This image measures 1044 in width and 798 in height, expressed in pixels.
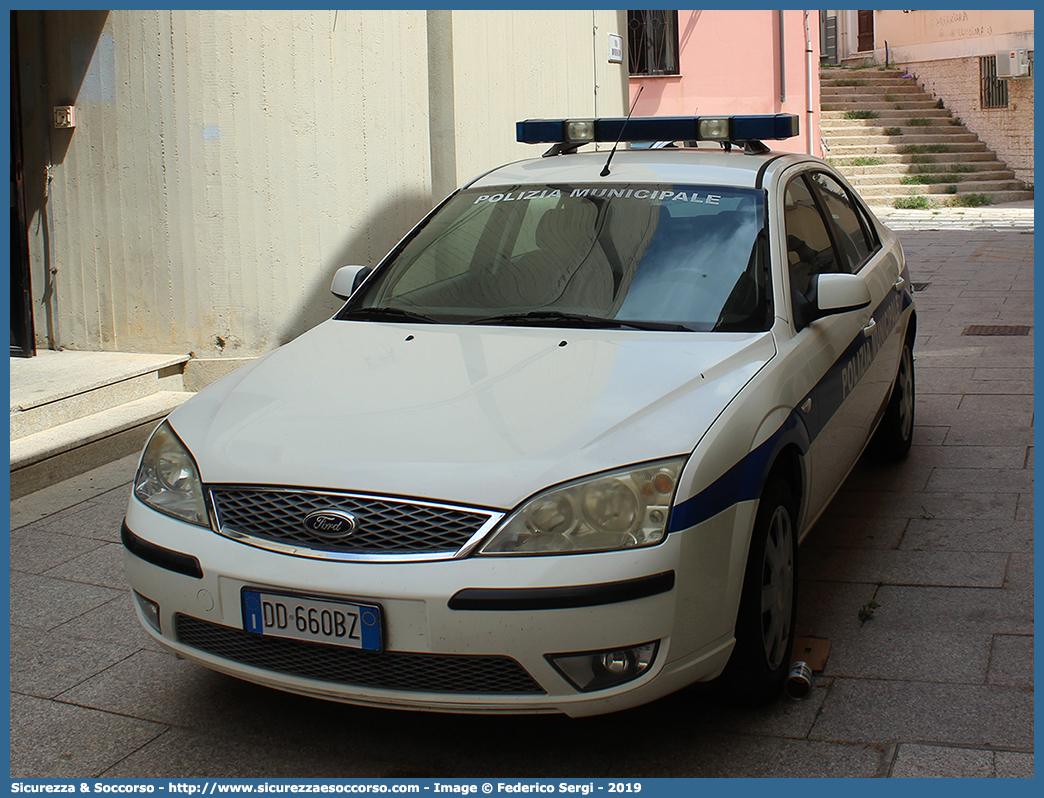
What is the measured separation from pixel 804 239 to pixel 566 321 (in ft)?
3.50

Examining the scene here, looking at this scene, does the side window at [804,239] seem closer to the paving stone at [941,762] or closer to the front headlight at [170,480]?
the paving stone at [941,762]

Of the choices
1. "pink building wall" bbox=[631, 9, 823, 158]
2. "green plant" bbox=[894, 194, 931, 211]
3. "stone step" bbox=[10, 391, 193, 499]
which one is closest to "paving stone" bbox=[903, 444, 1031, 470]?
"stone step" bbox=[10, 391, 193, 499]

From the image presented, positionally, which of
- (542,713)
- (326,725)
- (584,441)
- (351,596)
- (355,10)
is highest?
(355,10)

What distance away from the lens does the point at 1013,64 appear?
21688 millimetres

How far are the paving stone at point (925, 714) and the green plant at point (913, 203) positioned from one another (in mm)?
16864

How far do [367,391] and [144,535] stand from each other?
72cm

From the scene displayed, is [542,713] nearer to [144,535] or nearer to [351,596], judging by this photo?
[351,596]

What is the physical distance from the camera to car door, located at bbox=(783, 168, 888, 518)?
378 cm

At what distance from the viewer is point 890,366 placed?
5.10 m

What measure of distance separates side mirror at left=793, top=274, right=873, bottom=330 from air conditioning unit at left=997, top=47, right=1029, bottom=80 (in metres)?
20.3

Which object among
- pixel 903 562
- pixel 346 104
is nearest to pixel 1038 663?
pixel 903 562

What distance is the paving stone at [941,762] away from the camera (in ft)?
9.53

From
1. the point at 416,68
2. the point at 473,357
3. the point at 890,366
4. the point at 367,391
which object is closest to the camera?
the point at 367,391

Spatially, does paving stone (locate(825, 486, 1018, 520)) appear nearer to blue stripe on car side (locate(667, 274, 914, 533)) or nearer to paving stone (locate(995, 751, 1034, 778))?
blue stripe on car side (locate(667, 274, 914, 533))
